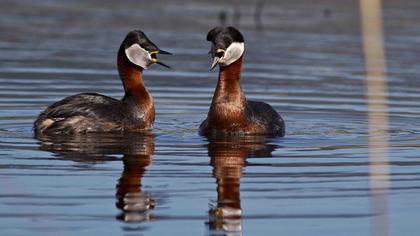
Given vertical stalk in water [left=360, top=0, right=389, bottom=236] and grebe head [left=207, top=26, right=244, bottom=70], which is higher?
grebe head [left=207, top=26, right=244, bottom=70]

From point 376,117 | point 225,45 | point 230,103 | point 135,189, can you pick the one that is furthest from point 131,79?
point 135,189

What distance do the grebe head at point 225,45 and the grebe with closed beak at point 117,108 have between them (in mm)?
1127

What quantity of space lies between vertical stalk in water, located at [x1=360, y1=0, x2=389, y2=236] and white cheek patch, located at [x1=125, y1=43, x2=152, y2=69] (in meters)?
2.63

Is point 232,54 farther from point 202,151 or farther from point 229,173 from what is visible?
point 229,173

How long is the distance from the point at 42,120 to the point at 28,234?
206 inches

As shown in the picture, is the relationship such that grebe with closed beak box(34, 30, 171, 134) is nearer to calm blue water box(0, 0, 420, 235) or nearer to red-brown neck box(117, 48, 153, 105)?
red-brown neck box(117, 48, 153, 105)

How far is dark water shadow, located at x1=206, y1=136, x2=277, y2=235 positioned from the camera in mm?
7863

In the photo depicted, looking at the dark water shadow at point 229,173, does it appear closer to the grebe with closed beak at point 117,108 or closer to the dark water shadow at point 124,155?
the dark water shadow at point 124,155

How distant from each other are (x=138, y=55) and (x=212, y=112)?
4.40 feet

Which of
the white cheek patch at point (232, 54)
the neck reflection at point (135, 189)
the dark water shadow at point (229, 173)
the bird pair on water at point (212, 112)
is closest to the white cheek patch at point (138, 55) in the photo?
the bird pair on water at point (212, 112)

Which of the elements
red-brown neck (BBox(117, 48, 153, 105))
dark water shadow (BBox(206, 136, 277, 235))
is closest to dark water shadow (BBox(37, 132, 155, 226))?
dark water shadow (BBox(206, 136, 277, 235))

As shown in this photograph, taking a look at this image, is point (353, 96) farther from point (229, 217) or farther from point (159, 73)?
point (229, 217)

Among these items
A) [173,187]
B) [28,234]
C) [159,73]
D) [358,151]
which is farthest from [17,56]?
[28,234]

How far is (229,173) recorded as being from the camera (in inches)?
392
